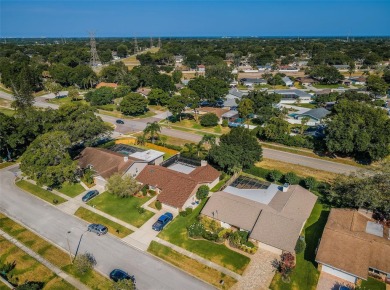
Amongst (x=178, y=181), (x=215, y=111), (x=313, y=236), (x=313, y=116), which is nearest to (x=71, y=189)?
(x=178, y=181)

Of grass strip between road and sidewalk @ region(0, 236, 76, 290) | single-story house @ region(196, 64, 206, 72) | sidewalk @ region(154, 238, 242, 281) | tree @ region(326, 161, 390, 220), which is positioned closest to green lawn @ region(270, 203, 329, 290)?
tree @ region(326, 161, 390, 220)

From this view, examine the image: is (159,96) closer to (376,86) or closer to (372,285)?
(376,86)

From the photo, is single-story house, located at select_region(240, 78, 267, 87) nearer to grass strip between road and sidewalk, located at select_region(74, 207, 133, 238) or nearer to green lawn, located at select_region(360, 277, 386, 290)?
grass strip between road and sidewalk, located at select_region(74, 207, 133, 238)

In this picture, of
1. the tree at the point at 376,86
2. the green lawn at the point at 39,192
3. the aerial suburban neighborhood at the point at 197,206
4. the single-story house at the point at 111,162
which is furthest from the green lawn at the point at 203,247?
the tree at the point at 376,86

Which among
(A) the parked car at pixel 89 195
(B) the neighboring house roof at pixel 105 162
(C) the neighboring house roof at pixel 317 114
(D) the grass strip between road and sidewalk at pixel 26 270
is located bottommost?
A: (D) the grass strip between road and sidewalk at pixel 26 270

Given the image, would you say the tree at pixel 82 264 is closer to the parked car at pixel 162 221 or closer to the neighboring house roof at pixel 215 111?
the parked car at pixel 162 221

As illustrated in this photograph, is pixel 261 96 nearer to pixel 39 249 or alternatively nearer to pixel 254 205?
pixel 254 205
